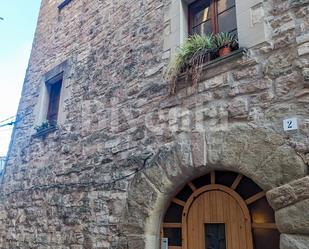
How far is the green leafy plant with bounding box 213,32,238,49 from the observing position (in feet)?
9.19

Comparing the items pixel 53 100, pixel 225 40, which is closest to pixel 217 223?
pixel 225 40

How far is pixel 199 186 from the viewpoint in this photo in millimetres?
2834

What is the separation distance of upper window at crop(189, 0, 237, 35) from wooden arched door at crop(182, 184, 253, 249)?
1.57 meters

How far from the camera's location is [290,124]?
2230 millimetres

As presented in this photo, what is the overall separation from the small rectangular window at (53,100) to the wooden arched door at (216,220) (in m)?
3.12

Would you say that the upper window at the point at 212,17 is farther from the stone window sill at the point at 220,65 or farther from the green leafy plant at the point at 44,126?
the green leafy plant at the point at 44,126

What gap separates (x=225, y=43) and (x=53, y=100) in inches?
141

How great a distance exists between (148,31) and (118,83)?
74 cm

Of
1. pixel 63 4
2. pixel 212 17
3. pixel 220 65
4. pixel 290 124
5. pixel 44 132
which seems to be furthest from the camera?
pixel 63 4

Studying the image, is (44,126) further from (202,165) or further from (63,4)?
(202,165)

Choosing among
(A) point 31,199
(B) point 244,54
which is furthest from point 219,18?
(A) point 31,199

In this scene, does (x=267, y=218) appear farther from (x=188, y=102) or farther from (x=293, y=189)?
(x=188, y=102)

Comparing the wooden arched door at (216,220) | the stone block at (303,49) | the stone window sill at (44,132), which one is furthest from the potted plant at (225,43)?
the stone window sill at (44,132)

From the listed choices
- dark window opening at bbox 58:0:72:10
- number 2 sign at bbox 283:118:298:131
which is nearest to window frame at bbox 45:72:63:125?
dark window opening at bbox 58:0:72:10
